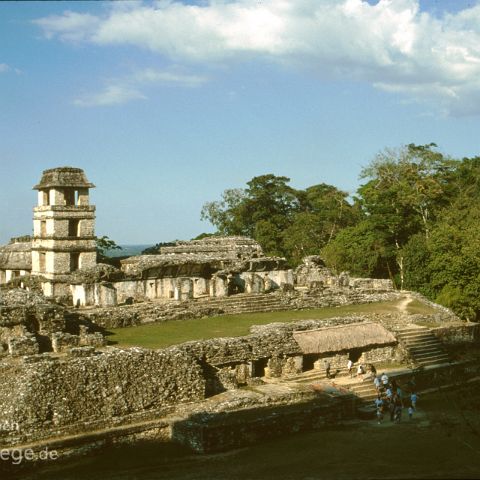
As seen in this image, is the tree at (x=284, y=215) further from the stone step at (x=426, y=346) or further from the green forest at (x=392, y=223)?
the stone step at (x=426, y=346)

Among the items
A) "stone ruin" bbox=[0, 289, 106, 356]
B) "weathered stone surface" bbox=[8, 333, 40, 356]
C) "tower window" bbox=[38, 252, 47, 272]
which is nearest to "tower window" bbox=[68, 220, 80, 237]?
"tower window" bbox=[38, 252, 47, 272]

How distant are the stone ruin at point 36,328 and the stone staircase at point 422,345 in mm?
11653

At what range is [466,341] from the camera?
27.2 m

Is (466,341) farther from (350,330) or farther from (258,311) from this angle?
(258,311)

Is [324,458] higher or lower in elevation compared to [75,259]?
lower

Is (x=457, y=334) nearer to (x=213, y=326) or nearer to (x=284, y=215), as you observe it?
(x=213, y=326)

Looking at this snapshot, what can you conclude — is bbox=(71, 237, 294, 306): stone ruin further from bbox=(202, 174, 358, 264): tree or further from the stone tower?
bbox=(202, 174, 358, 264): tree

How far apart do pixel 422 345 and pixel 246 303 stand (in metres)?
7.94

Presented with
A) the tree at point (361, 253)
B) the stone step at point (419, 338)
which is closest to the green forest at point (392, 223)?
the tree at point (361, 253)

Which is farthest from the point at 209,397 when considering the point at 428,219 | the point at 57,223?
the point at 428,219

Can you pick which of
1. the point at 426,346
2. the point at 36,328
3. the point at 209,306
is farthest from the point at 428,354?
the point at 36,328

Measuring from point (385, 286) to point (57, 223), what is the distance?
692 inches

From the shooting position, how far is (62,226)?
33969 millimetres

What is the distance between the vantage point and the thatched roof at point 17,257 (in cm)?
3683
